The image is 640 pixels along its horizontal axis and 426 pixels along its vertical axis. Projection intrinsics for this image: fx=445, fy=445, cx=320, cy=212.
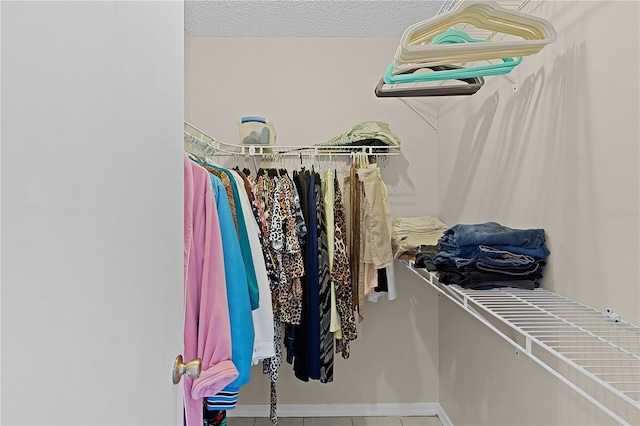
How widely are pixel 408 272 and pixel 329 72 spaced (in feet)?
4.53

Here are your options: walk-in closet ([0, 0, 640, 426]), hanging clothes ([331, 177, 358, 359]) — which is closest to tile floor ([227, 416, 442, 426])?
walk-in closet ([0, 0, 640, 426])

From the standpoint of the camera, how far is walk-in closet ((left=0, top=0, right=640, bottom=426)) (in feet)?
1.47

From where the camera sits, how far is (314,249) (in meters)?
2.30

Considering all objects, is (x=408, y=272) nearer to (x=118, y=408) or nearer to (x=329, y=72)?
(x=329, y=72)

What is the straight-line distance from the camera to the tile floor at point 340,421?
8.91ft

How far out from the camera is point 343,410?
9.27ft

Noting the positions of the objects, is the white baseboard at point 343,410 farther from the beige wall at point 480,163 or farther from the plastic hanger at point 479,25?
the plastic hanger at point 479,25

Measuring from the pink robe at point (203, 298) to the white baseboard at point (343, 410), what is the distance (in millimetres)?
1774

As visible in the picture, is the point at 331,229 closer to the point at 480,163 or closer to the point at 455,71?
the point at 480,163

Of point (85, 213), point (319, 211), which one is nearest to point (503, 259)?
point (319, 211)

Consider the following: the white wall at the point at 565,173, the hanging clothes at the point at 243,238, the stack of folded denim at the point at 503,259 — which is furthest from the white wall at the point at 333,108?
the stack of folded denim at the point at 503,259

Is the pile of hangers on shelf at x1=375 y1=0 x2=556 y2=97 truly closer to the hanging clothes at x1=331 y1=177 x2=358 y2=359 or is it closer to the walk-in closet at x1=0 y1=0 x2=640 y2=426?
the walk-in closet at x1=0 y1=0 x2=640 y2=426

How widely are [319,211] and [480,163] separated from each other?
0.84 meters

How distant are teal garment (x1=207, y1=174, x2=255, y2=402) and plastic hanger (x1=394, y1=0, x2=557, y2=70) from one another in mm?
759
